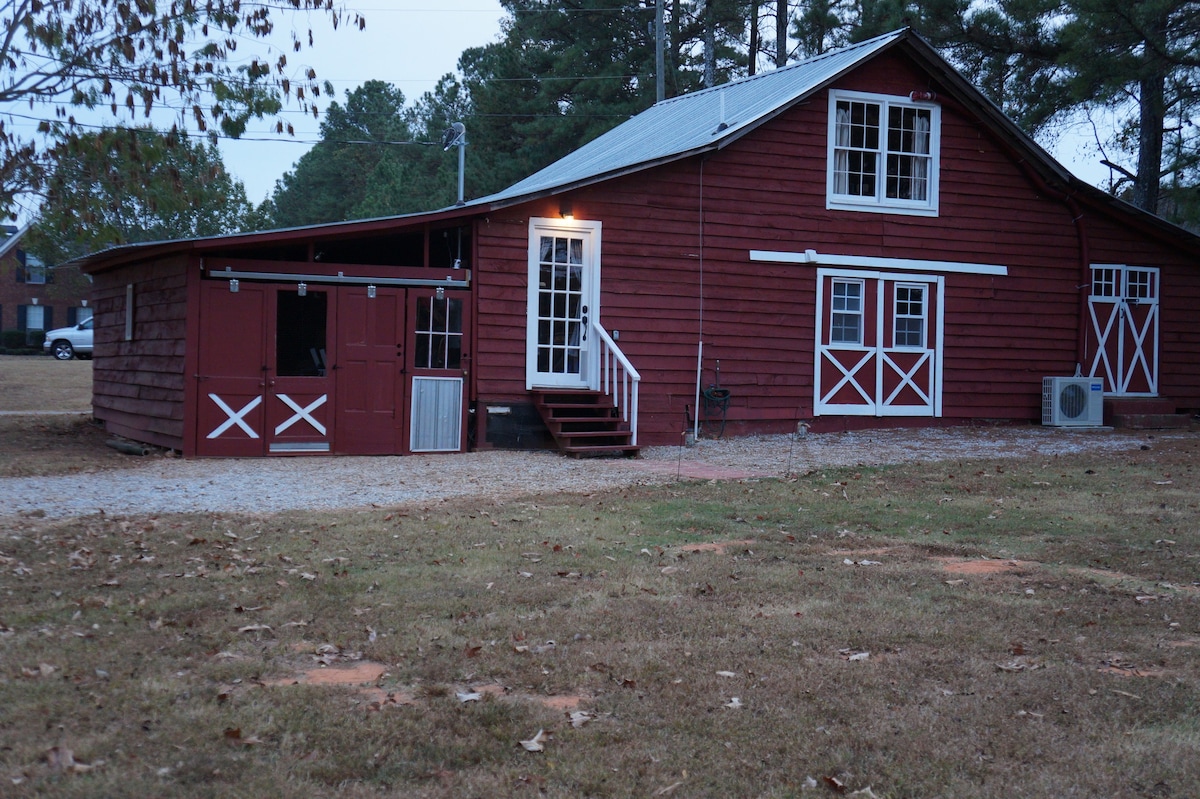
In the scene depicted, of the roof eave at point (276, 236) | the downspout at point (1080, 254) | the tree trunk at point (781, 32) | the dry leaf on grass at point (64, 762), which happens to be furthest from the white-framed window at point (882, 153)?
the tree trunk at point (781, 32)

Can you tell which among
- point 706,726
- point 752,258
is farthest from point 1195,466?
point 706,726

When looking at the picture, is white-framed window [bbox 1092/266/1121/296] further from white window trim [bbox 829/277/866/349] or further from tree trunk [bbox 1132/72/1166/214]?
tree trunk [bbox 1132/72/1166/214]

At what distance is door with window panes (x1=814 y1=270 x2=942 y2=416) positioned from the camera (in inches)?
695

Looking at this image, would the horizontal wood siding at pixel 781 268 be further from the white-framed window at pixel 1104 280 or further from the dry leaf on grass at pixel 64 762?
the dry leaf on grass at pixel 64 762

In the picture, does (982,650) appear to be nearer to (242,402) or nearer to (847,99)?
(242,402)

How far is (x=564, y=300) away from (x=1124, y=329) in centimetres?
965

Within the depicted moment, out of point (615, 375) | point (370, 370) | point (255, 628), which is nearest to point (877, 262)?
point (615, 375)

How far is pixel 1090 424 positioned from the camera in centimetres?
1844

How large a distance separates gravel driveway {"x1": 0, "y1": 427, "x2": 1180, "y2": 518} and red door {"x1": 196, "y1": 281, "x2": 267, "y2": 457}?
0.48m

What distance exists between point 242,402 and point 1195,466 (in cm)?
1140

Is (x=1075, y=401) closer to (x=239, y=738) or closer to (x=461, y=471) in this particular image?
(x=461, y=471)

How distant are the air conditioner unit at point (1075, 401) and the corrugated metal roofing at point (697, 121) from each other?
6057 millimetres

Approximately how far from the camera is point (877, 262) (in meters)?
17.8

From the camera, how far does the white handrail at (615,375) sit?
15688 millimetres
